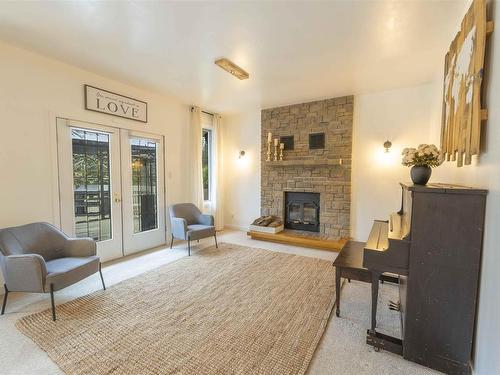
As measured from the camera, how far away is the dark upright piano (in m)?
1.51

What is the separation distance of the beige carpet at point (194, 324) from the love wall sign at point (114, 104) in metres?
2.50

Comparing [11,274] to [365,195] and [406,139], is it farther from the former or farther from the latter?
[406,139]

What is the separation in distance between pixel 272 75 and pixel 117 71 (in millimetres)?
2213

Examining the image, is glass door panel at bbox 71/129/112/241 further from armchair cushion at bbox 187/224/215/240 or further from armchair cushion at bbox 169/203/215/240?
armchair cushion at bbox 187/224/215/240

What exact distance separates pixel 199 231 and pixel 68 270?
6.32ft

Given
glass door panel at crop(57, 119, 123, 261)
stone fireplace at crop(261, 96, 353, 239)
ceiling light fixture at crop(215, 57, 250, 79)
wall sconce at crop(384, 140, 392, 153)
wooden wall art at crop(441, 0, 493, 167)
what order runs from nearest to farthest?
wooden wall art at crop(441, 0, 493, 167) < ceiling light fixture at crop(215, 57, 250, 79) < glass door panel at crop(57, 119, 123, 261) < wall sconce at crop(384, 140, 392, 153) < stone fireplace at crop(261, 96, 353, 239)

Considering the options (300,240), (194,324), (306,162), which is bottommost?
(194,324)

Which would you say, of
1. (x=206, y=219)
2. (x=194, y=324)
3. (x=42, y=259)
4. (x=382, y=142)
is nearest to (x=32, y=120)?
(x=42, y=259)

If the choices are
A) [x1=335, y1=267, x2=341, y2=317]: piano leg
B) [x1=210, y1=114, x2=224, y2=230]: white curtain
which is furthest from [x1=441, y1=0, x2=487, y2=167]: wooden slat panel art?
[x1=210, y1=114, x2=224, y2=230]: white curtain

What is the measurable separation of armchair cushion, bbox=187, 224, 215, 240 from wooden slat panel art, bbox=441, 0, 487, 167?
11.3 ft

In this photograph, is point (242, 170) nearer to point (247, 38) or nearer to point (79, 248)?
point (247, 38)

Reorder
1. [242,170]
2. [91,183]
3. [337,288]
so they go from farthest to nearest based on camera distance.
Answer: [242,170] → [91,183] → [337,288]

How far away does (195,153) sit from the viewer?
16.1ft

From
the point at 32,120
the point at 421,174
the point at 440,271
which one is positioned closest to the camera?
the point at 440,271
